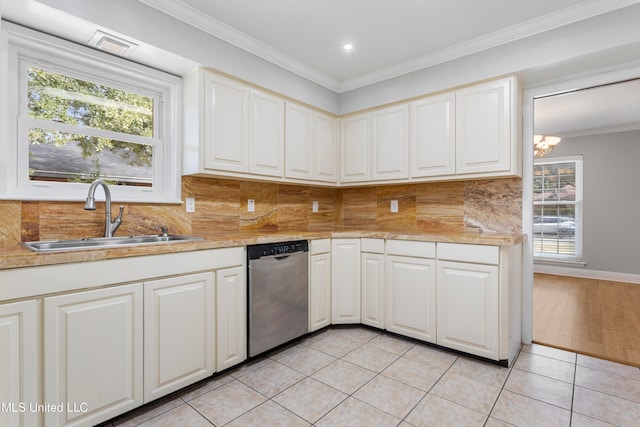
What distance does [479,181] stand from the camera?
289cm

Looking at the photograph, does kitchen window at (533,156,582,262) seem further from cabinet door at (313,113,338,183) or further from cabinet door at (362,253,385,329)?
cabinet door at (313,113,338,183)

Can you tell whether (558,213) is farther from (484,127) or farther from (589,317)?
(484,127)

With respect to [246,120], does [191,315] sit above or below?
below

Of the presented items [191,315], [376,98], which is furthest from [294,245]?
[376,98]

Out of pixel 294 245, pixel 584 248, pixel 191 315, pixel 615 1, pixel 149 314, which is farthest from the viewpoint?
pixel 584 248

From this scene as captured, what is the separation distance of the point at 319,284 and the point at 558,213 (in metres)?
3.29

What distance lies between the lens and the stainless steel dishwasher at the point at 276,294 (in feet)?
7.27

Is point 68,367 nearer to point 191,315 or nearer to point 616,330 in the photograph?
point 191,315

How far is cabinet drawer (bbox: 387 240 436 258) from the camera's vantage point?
98.3 inches

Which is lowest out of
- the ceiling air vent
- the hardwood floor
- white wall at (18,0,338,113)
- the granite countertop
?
the hardwood floor

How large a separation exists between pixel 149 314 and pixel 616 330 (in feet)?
12.2

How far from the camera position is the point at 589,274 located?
433cm

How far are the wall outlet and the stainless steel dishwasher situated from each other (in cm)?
70

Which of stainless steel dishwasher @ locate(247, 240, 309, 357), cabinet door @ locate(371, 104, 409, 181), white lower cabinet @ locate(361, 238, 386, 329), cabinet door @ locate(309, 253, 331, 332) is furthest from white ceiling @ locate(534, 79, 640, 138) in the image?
stainless steel dishwasher @ locate(247, 240, 309, 357)
